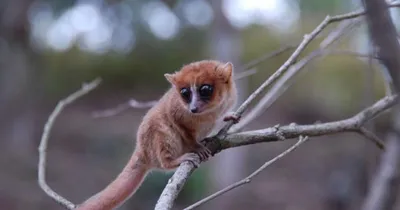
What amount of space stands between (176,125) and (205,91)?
131 mm

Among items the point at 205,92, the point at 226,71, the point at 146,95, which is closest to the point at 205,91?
the point at 205,92

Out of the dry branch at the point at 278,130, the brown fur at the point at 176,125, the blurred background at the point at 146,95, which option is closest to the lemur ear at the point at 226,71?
the brown fur at the point at 176,125

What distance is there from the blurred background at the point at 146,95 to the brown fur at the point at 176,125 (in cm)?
332

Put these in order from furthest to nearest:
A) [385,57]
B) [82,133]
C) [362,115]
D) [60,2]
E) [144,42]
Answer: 1. [144,42]
2. [82,133]
3. [60,2]
4. [362,115]
5. [385,57]

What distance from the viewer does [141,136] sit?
1724 mm

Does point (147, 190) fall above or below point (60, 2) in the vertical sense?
below

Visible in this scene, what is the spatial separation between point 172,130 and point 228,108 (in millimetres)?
199

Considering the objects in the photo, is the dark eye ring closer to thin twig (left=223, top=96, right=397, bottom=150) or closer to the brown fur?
the brown fur

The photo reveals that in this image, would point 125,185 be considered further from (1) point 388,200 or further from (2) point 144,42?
(2) point 144,42

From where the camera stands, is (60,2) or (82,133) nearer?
(60,2)

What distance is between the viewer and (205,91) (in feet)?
5.63

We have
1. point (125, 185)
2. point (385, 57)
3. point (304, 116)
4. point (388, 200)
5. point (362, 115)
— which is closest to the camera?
point (385, 57)

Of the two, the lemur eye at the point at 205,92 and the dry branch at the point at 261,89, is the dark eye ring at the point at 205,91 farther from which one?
the dry branch at the point at 261,89

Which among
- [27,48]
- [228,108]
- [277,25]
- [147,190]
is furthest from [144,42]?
[228,108]
